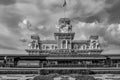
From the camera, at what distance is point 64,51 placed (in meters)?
72.9

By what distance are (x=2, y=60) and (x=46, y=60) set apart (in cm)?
1487

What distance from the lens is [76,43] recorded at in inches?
3078

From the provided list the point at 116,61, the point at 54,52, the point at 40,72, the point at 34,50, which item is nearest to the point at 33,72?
the point at 40,72

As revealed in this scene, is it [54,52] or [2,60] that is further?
[54,52]

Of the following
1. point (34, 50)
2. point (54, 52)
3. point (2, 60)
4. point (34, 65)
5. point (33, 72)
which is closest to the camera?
point (33, 72)

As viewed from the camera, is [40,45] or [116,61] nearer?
[116,61]

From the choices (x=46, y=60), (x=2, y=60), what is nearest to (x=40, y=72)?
(x=46, y=60)


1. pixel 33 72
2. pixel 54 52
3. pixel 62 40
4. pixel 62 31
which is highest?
pixel 62 31

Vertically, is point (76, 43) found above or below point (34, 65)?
above

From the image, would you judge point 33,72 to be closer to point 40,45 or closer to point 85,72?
point 85,72

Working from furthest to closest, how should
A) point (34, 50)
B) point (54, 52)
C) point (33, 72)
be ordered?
1. point (34, 50)
2. point (54, 52)
3. point (33, 72)

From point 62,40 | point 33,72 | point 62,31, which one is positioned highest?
point 62,31

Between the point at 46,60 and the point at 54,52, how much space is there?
2235 centimetres

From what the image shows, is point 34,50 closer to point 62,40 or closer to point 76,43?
point 62,40
